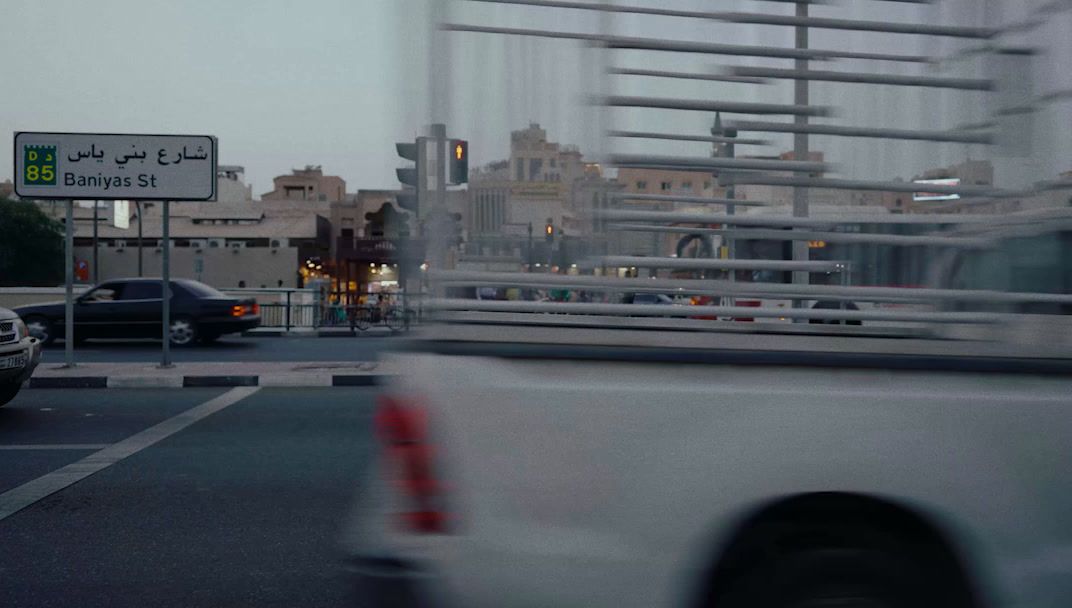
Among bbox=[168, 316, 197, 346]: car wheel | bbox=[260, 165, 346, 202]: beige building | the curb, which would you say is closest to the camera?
the curb

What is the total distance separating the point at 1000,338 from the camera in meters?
2.85

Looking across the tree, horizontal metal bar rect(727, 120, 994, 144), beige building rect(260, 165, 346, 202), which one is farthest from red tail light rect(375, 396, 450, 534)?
beige building rect(260, 165, 346, 202)

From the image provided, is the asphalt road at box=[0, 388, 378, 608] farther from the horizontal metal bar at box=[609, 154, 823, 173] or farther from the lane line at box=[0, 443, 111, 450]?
the horizontal metal bar at box=[609, 154, 823, 173]

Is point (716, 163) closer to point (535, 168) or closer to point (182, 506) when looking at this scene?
point (535, 168)

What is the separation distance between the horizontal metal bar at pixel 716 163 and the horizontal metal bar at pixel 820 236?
0.60ft

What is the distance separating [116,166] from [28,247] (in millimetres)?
49985

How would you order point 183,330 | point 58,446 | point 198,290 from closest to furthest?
point 58,446 < point 183,330 < point 198,290

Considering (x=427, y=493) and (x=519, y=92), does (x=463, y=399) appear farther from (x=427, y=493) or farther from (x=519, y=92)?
(x=519, y=92)

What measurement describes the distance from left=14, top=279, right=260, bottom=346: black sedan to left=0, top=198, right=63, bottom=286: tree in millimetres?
40981

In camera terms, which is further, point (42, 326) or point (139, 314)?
point (42, 326)

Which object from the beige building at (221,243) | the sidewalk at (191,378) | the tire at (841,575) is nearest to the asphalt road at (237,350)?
the sidewalk at (191,378)

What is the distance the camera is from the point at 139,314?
20297 millimetres

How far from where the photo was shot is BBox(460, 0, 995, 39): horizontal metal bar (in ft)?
9.68

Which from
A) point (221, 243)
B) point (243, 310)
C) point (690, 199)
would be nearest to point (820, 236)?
point (690, 199)
